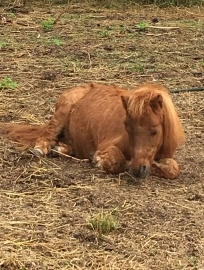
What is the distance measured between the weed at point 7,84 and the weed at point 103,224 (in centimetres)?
432

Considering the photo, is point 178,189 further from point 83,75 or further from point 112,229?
point 83,75

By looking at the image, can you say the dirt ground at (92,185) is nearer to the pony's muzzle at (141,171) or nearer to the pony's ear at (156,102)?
the pony's muzzle at (141,171)

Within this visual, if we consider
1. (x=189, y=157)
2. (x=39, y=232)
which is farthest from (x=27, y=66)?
(x=39, y=232)

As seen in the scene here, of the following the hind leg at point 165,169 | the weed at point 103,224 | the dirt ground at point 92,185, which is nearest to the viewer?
the dirt ground at point 92,185

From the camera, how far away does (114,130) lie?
266 inches

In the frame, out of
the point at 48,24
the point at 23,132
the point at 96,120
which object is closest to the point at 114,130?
the point at 96,120

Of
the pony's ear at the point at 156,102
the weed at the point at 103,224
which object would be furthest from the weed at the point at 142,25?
the weed at the point at 103,224

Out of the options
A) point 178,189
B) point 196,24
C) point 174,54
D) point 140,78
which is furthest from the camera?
point 196,24

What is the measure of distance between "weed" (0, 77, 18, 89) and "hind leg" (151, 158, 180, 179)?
3.37 meters

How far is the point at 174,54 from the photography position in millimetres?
11195

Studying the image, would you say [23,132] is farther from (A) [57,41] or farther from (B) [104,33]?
(B) [104,33]

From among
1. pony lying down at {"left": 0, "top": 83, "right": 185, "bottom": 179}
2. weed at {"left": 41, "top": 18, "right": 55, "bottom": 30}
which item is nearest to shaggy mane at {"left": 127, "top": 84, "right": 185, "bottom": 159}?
pony lying down at {"left": 0, "top": 83, "right": 185, "bottom": 179}

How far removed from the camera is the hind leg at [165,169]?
21.0 feet

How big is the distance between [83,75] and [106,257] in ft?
17.5
